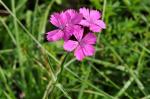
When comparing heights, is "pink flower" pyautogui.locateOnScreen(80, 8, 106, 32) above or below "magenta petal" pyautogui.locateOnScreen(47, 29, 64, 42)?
above

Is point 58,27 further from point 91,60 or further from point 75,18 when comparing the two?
point 91,60

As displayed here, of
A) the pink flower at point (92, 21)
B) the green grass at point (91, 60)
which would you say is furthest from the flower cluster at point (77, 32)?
the green grass at point (91, 60)

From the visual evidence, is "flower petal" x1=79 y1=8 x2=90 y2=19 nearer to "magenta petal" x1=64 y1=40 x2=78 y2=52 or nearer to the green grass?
"magenta petal" x1=64 y1=40 x2=78 y2=52

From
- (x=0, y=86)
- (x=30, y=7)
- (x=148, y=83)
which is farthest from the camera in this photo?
(x=30, y=7)

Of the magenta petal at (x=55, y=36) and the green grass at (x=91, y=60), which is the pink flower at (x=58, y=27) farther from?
the green grass at (x=91, y=60)

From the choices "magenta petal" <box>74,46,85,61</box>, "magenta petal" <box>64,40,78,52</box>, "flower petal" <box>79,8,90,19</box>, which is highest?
"flower petal" <box>79,8,90,19</box>

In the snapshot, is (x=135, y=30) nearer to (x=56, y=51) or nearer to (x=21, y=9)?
(x=56, y=51)

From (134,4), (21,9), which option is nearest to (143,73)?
(134,4)

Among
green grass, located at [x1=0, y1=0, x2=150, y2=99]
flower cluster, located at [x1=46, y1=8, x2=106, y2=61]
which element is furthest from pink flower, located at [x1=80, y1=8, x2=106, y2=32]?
green grass, located at [x1=0, y1=0, x2=150, y2=99]
